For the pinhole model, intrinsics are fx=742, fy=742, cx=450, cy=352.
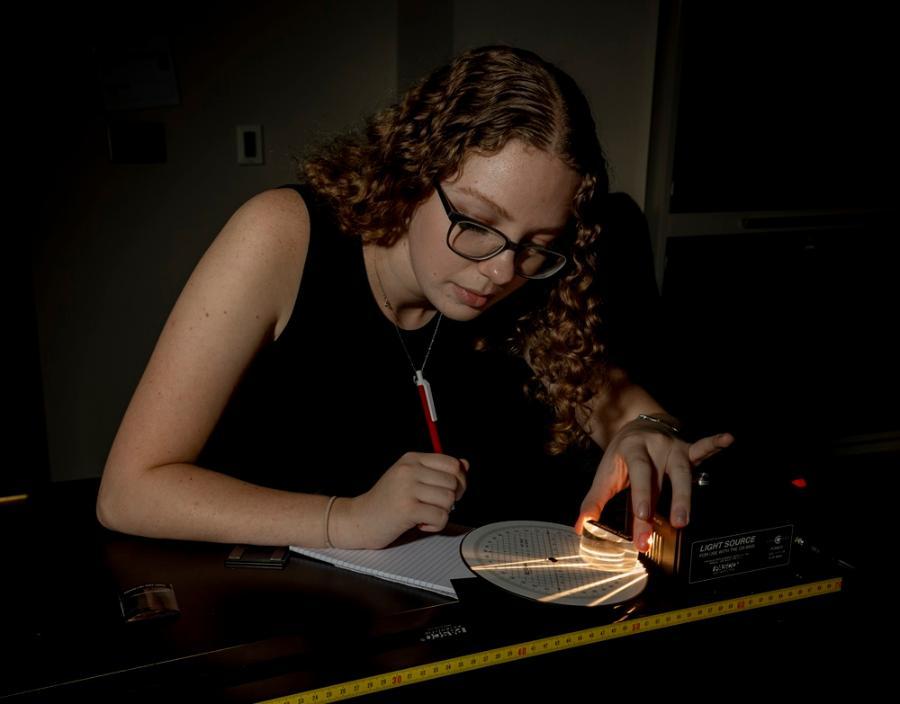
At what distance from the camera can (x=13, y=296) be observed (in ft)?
7.67

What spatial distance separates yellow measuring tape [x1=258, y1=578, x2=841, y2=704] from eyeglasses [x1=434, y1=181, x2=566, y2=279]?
18.9 inches

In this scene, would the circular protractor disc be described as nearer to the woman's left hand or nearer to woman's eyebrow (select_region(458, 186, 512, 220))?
the woman's left hand

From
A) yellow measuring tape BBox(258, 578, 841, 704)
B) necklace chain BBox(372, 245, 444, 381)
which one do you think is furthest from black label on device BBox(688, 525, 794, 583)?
necklace chain BBox(372, 245, 444, 381)

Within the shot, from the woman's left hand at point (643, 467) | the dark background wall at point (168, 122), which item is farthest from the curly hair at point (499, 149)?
the dark background wall at point (168, 122)

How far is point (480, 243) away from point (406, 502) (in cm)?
36

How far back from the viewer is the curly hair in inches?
38.5

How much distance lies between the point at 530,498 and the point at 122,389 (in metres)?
1.92

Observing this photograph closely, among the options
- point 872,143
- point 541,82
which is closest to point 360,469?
point 541,82

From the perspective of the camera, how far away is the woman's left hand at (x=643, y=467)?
2.81 ft

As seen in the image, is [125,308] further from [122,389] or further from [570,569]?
[570,569]

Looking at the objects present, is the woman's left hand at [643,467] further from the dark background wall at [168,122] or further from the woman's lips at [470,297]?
the dark background wall at [168,122]

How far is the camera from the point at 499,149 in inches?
37.6

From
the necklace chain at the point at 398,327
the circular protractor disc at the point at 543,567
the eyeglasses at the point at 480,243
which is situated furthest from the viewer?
the necklace chain at the point at 398,327

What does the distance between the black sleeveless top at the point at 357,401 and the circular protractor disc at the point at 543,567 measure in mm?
134
